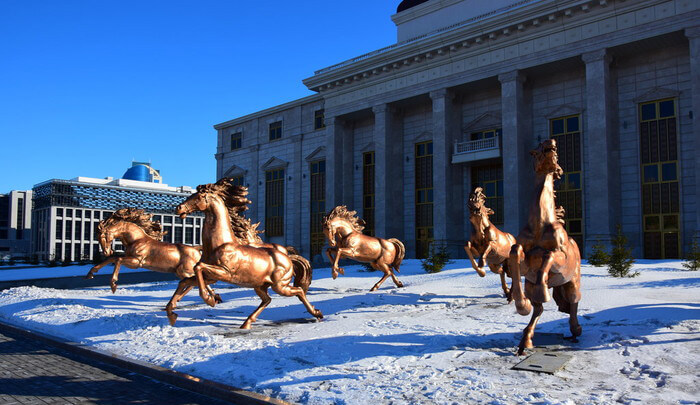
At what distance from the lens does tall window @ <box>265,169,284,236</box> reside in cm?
4794

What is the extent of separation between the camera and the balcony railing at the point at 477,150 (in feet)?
108

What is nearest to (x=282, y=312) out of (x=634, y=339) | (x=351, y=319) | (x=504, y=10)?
(x=351, y=319)

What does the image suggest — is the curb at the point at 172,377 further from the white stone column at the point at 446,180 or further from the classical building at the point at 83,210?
the classical building at the point at 83,210

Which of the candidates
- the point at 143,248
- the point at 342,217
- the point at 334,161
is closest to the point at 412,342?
the point at 342,217

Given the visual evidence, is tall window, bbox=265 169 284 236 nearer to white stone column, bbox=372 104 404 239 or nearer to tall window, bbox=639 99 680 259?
white stone column, bbox=372 104 404 239

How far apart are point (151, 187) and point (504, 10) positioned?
296 feet

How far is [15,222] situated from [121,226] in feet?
337

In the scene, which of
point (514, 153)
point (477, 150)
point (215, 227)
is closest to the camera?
point (215, 227)

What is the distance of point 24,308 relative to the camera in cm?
1437

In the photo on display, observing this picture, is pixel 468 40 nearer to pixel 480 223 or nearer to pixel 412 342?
pixel 480 223

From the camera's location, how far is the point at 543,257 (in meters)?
7.04

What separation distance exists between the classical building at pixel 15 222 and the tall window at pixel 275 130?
7097cm

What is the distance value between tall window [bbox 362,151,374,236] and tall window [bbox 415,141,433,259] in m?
4.17

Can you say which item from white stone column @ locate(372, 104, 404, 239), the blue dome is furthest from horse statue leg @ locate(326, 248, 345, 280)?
the blue dome
